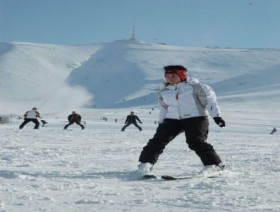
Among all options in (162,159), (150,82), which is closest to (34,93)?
(150,82)

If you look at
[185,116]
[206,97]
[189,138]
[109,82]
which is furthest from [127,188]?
[109,82]

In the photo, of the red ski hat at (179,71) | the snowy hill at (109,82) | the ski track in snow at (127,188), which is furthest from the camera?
the snowy hill at (109,82)

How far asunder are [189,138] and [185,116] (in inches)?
11.5

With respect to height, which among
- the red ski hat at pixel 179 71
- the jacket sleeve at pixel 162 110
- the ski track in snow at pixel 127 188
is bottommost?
the ski track in snow at pixel 127 188

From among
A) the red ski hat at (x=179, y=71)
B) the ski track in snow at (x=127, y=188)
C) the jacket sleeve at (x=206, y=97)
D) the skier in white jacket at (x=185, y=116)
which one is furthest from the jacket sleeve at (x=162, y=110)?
the ski track in snow at (x=127, y=188)

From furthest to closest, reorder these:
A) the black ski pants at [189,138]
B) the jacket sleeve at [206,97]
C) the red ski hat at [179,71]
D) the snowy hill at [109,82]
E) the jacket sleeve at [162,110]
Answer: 1. the snowy hill at [109,82]
2. the jacket sleeve at [162,110]
3. the red ski hat at [179,71]
4. the jacket sleeve at [206,97]
5. the black ski pants at [189,138]

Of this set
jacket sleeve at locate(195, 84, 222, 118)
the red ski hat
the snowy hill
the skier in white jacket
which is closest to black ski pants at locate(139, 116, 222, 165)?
the skier in white jacket

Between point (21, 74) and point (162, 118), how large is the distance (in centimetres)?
18447

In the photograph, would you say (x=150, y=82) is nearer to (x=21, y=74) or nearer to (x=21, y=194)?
(x=21, y=74)

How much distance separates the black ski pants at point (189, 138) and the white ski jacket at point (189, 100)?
0.27 feet

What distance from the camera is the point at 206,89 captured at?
21.0 ft

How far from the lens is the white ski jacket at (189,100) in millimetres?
6379

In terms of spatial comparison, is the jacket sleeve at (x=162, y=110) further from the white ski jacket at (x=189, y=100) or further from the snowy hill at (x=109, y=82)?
the snowy hill at (x=109, y=82)

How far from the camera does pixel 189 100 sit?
6441 millimetres
